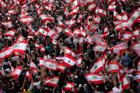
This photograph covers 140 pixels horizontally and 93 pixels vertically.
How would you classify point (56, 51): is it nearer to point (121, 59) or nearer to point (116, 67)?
point (121, 59)

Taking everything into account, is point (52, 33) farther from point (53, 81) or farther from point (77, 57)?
point (53, 81)

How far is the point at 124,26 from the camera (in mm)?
11125

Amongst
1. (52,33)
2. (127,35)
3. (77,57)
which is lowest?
(77,57)

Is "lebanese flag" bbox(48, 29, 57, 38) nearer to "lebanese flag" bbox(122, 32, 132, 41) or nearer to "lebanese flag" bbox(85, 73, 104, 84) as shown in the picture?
"lebanese flag" bbox(122, 32, 132, 41)

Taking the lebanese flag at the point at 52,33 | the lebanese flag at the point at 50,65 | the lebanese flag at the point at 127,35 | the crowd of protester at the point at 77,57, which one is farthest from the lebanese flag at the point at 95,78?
the lebanese flag at the point at 52,33

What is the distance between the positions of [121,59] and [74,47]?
3.40m

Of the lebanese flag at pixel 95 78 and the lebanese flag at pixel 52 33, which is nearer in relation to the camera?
the lebanese flag at pixel 95 78

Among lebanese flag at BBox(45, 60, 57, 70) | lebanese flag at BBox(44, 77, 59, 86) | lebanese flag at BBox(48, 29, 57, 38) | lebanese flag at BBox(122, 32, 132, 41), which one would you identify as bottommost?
lebanese flag at BBox(44, 77, 59, 86)

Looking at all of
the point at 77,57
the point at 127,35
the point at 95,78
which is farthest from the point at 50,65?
the point at 127,35

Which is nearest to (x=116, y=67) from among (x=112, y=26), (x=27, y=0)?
(x=112, y=26)

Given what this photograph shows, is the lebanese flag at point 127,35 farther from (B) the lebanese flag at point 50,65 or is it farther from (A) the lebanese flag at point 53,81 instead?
(A) the lebanese flag at point 53,81

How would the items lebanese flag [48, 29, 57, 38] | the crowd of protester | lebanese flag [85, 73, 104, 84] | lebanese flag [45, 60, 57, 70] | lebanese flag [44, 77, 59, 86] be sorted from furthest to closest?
lebanese flag [48, 29, 57, 38]
lebanese flag [45, 60, 57, 70]
the crowd of protester
lebanese flag [44, 77, 59, 86]
lebanese flag [85, 73, 104, 84]

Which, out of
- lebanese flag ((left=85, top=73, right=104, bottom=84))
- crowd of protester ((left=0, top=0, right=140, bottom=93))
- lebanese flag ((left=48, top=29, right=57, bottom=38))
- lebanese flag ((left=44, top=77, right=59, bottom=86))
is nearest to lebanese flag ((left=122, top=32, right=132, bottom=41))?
crowd of protester ((left=0, top=0, right=140, bottom=93))

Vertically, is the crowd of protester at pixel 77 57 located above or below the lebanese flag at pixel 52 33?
below
